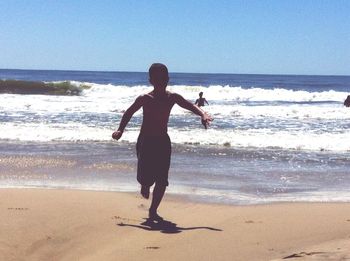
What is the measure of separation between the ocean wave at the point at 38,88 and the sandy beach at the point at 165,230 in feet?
109

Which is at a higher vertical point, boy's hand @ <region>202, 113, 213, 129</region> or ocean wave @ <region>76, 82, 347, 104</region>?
boy's hand @ <region>202, 113, 213, 129</region>

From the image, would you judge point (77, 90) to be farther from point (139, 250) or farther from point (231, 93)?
point (139, 250)

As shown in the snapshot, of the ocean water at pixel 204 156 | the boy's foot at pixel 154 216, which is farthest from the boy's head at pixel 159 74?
the ocean water at pixel 204 156

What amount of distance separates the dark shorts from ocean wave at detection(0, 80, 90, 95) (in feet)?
111

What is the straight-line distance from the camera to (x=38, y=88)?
1587 inches

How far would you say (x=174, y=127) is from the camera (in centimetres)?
1677

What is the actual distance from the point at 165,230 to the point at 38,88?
36268 mm

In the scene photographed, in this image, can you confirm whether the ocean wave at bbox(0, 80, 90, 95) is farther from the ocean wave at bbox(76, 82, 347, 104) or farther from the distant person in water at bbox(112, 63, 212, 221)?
the distant person in water at bbox(112, 63, 212, 221)

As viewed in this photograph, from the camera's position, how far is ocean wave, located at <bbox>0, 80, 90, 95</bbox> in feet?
129

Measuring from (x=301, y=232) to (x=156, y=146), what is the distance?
164 centimetres

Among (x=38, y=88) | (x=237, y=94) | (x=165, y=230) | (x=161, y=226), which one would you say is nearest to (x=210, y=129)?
(x=161, y=226)

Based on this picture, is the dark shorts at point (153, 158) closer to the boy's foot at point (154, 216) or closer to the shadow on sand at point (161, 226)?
the boy's foot at point (154, 216)

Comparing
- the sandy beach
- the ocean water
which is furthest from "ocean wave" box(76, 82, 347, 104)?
the sandy beach

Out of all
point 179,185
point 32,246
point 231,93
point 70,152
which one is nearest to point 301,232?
point 32,246
